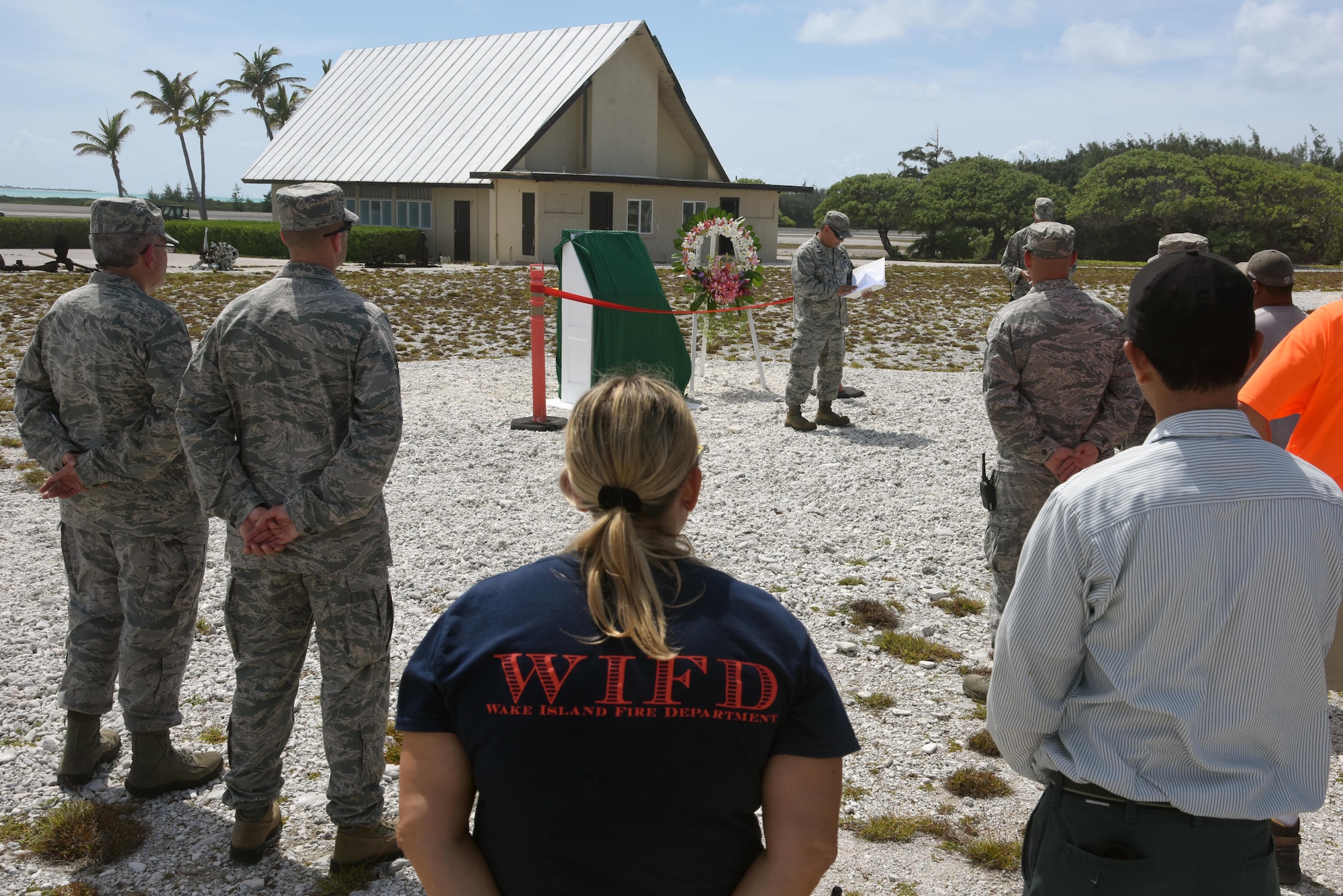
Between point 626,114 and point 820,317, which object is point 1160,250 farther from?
point 626,114

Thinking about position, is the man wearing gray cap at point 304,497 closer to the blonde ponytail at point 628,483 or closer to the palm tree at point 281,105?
the blonde ponytail at point 628,483

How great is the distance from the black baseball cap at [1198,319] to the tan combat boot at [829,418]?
8105mm

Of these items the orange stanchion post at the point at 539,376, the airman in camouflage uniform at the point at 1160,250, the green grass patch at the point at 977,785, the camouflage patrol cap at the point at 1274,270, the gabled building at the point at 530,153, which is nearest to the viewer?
the green grass patch at the point at 977,785

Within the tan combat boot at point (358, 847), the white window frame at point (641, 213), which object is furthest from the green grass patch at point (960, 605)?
the white window frame at point (641, 213)

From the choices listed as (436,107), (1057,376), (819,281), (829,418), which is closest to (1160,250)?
(1057,376)

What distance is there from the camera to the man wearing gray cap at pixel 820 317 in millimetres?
9555

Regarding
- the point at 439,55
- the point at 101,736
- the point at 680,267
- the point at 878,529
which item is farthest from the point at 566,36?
the point at 101,736

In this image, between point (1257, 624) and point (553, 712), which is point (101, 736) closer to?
point (553, 712)

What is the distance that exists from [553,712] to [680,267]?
1097cm

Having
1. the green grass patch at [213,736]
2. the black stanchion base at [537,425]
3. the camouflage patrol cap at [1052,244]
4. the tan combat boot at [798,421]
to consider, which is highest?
the camouflage patrol cap at [1052,244]

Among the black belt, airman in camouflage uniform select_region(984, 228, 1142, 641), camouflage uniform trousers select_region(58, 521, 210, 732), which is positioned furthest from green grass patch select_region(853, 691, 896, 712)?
camouflage uniform trousers select_region(58, 521, 210, 732)

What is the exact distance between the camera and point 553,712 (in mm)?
1569

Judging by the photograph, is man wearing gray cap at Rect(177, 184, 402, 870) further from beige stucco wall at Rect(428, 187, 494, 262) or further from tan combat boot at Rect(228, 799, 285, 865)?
beige stucco wall at Rect(428, 187, 494, 262)

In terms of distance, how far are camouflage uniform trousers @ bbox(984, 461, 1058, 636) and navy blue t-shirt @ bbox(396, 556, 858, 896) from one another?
2.94m
